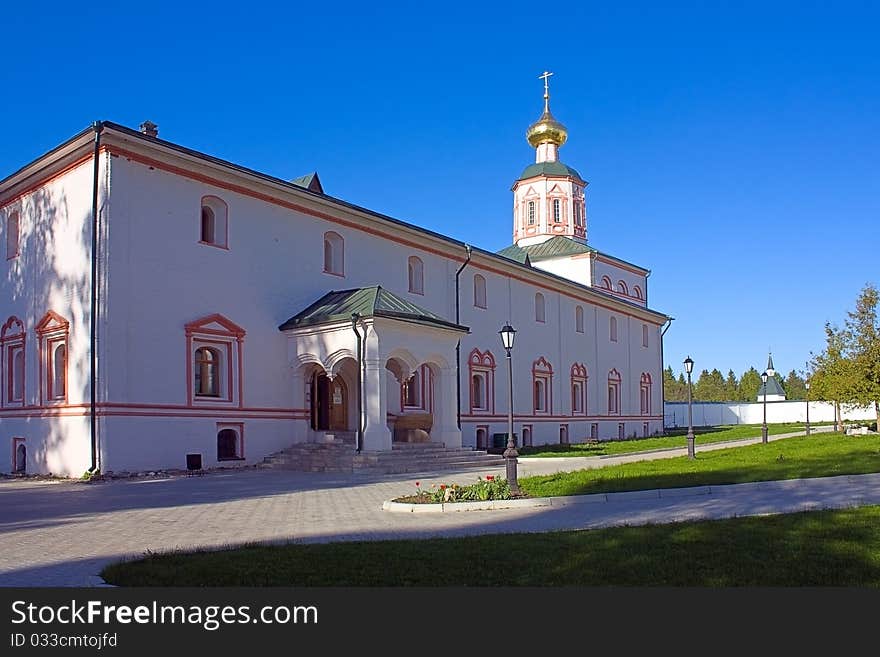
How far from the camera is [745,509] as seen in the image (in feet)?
37.9

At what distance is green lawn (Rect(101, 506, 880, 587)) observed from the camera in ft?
21.4

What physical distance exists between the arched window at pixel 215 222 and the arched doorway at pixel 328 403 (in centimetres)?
506

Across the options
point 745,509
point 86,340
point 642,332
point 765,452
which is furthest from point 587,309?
point 745,509

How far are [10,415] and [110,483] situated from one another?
218 inches

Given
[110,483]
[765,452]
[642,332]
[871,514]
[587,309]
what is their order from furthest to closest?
[642,332], [587,309], [765,452], [110,483], [871,514]

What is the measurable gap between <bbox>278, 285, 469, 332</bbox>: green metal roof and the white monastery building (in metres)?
0.07

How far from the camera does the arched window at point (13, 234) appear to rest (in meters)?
22.6

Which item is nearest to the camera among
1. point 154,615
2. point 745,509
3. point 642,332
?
point 154,615

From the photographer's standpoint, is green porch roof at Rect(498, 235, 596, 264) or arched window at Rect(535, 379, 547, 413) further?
green porch roof at Rect(498, 235, 596, 264)

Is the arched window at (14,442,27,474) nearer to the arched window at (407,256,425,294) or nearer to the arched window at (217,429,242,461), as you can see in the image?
the arched window at (217,429,242,461)

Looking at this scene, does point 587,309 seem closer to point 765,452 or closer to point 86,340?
point 765,452

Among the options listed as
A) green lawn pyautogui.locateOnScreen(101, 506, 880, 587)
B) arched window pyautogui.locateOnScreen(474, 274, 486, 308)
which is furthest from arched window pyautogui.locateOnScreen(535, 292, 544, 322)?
green lawn pyautogui.locateOnScreen(101, 506, 880, 587)

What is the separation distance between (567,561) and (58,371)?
17074 millimetres

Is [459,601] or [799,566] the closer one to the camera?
[459,601]
